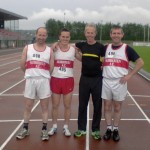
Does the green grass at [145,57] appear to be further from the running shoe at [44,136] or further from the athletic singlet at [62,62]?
the running shoe at [44,136]

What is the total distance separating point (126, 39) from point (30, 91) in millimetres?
101501

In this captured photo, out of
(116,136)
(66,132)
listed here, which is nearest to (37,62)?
(66,132)

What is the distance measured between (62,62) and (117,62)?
1.00 metres

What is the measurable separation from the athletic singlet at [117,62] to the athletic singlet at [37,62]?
1.07 m

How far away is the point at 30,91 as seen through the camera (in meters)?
6.87

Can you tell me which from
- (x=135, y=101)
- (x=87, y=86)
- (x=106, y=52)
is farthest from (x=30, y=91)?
(x=135, y=101)

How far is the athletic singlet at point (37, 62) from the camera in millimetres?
6766

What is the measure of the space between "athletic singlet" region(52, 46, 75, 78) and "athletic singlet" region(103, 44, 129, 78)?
702mm

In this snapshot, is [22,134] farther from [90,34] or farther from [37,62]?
[90,34]

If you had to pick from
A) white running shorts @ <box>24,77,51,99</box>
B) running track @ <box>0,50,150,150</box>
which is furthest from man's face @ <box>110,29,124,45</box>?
running track @ <box>0,50,150,150</box>

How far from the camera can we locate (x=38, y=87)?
22.4 feet

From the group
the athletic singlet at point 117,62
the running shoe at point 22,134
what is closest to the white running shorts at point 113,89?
the athletic singlet at point 117,62

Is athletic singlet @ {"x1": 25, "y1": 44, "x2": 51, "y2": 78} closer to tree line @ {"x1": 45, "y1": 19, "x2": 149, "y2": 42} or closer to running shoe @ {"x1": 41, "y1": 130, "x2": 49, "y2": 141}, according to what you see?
running shoe @ {"x1": 41, "y1": 130, "x2": 49, "y2": 141}

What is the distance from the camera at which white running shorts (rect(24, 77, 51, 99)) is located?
6.81 metres
